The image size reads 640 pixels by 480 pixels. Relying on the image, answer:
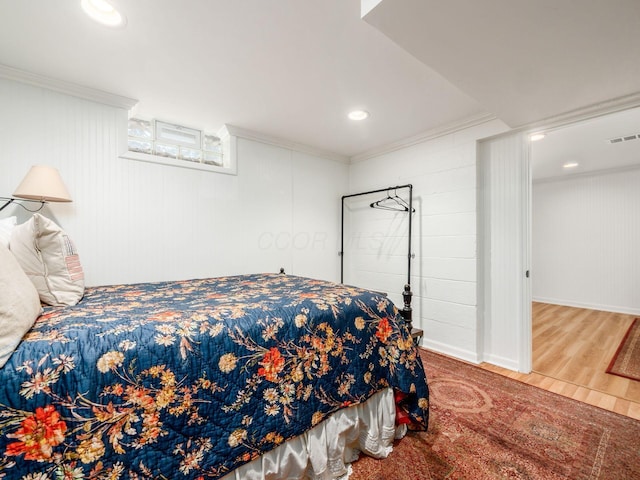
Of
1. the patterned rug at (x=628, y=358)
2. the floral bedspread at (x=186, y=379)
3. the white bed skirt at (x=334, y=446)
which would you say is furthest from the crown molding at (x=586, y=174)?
the white bed skirt at (x=334, y=446)

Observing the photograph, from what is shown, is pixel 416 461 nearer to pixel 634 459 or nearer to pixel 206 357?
pixel 634 459

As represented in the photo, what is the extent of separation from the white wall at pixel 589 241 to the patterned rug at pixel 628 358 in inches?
55.0

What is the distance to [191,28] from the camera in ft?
5.44

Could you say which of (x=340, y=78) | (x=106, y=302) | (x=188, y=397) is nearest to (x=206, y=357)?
(x=188, y=397)

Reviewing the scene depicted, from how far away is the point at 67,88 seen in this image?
7.36 feet

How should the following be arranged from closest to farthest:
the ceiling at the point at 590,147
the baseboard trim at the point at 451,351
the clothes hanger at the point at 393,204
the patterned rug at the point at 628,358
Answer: the patterned rug at the point at 628,358 → the baseboard trim at the point at 451,351 → the ceiling at the point at 590,147 → the clothes hanger at the point at 393,204

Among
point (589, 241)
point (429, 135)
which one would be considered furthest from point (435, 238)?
point (589, 241)

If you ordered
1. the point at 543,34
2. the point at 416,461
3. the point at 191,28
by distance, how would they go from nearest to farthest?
the point at 543,34 < the point at 416,461 < the point at 191,28

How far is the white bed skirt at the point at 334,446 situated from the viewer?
1.22 m

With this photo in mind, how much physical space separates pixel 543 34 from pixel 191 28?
6.34 feet

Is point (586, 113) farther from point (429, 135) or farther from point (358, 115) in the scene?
point (358, 115)

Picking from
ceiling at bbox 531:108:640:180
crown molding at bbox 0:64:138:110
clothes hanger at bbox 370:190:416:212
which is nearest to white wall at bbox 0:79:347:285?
crown molding at bbox 0:64:138:110

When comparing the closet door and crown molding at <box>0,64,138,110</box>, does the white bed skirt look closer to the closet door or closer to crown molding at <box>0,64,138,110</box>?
the closet door

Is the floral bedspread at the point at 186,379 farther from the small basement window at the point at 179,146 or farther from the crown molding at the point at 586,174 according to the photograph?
the crown molding at the point at 586,174
